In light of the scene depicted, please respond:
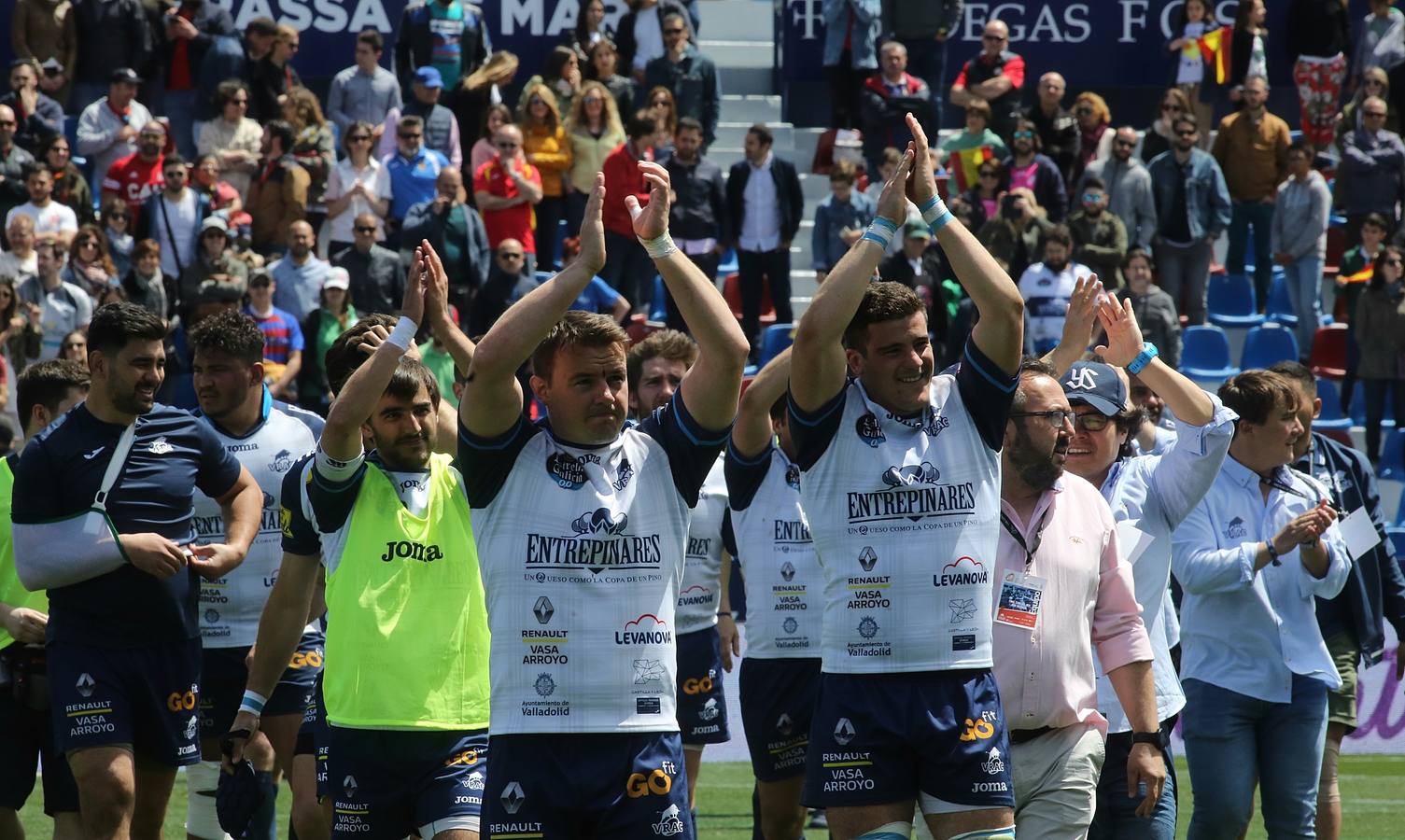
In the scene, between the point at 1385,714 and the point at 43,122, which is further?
the point at 43,122

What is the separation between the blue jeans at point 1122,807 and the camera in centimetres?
641

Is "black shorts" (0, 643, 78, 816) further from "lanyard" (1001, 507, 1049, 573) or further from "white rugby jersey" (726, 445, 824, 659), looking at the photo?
"lanyard" (1001, 507, 1049, 573)

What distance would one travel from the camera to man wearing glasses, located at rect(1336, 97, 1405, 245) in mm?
19969

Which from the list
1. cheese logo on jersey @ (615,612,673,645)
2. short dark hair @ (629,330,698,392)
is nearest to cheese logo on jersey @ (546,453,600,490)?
cheese logo on jersey @ (615,612,673,645)

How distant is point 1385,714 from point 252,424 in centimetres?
869

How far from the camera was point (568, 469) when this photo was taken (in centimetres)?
534

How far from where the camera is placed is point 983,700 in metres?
5.48

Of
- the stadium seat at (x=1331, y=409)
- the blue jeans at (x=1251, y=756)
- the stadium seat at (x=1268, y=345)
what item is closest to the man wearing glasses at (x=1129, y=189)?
the stadium seat at (x=1268, y=345)

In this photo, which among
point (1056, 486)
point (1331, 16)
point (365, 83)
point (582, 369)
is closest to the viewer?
point (582, 369)

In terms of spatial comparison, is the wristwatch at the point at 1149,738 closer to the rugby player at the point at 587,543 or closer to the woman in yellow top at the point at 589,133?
the rugby player at the point at 587,543

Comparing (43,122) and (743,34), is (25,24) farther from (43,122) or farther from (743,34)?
(743,34)

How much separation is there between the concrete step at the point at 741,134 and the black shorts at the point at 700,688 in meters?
13.7

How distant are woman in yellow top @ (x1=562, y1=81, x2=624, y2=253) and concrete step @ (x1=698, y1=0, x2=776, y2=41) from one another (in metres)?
6.02

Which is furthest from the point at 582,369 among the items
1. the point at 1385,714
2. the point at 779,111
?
the point at 779,111
